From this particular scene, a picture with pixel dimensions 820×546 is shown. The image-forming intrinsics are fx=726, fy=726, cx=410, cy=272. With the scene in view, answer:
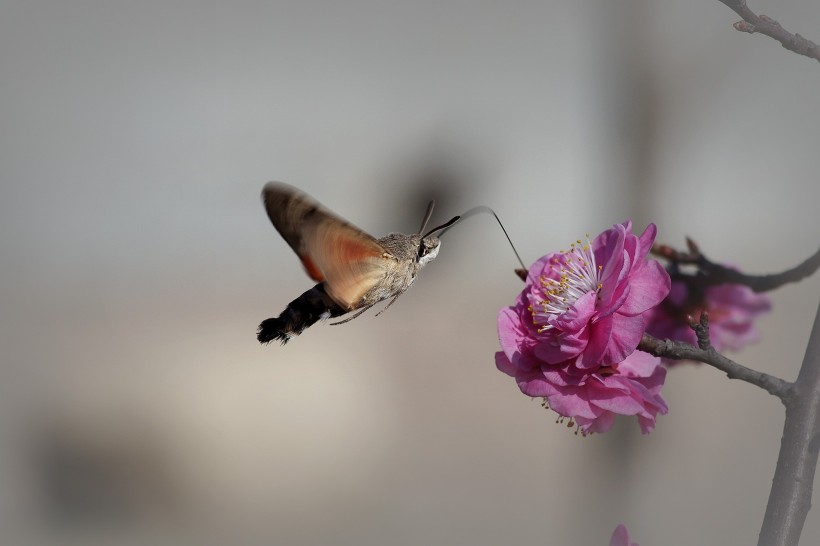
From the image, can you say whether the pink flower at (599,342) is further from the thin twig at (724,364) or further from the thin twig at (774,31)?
the thin twig at (774,31)

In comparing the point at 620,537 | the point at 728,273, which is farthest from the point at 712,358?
the point at 728,273

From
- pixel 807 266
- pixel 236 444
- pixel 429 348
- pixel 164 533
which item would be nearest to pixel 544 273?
pixel 807 266

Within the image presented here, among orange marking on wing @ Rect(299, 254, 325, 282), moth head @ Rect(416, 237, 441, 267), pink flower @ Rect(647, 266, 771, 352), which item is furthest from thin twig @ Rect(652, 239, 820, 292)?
orange marking on wing @ Rect(299, 254, 325, 282)

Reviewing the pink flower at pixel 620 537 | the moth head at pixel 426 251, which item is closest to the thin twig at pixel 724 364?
the pink flower at pixel 620 537

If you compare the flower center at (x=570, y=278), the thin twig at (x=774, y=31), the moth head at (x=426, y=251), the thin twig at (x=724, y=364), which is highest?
the thin twig at (x=774, y=31)

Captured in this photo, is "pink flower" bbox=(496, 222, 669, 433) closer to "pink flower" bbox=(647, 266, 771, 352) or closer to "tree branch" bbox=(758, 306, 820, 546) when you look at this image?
"tree branch" bbox=(758, 306, 820, 546)

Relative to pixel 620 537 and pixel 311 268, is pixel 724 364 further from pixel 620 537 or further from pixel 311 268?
A: pixel 311 268

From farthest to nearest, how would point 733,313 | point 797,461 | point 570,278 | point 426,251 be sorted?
1. point 733,313
2. point 426,251
3. point 570,278
4. point 797,461
